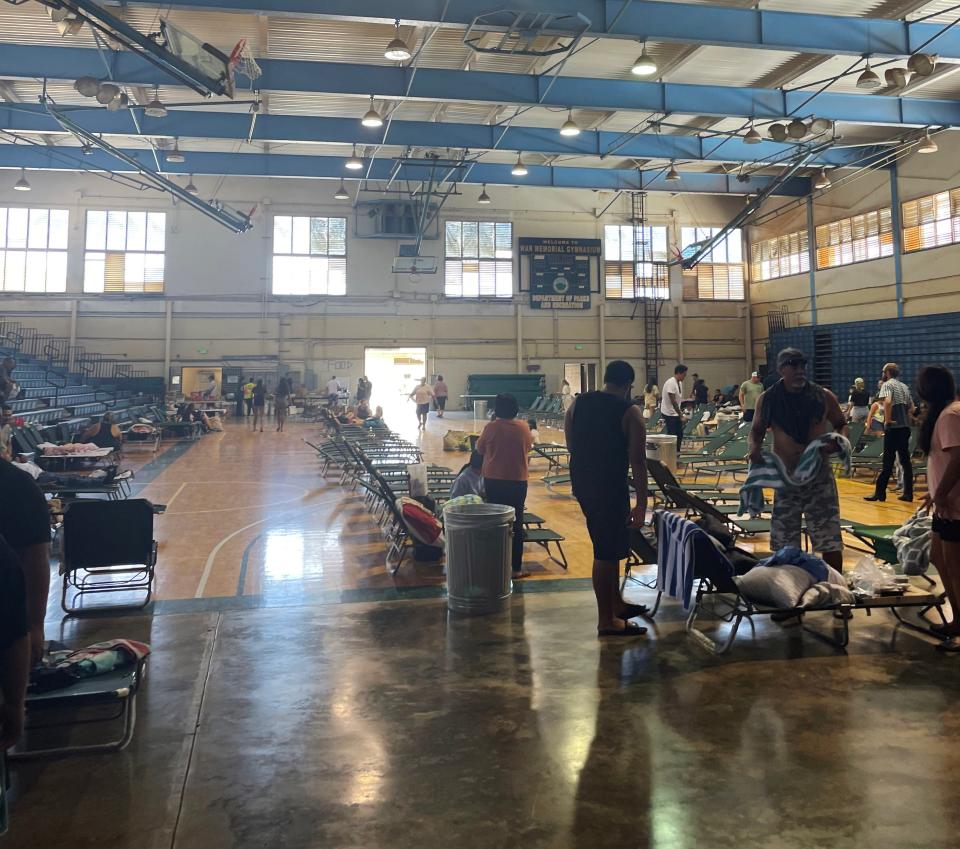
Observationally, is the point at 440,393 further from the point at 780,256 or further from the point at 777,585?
the point at 777,585

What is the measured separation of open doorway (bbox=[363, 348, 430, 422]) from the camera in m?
24.8

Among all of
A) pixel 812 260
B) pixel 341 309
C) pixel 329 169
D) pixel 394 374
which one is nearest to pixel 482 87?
pixel 329 169

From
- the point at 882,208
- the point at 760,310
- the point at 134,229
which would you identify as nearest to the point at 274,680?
the point at 882,208

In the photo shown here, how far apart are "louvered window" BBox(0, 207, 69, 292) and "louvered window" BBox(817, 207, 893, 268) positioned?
24342 millimetres

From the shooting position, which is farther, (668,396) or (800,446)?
(668,396)

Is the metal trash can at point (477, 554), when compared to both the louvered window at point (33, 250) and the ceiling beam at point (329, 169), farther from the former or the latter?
the louvered window at point (33, 250)

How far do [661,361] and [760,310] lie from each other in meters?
3.97

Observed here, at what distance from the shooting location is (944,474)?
3.43 meters

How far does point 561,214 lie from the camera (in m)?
25.0

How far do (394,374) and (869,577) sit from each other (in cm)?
2368

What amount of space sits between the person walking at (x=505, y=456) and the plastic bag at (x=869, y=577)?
2112 mm

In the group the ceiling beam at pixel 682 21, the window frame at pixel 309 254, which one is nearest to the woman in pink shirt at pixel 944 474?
the ceiling beam at pixel 682 21

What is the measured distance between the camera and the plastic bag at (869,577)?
12.4 ft

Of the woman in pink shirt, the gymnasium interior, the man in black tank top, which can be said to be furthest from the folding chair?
the woman in pink shirt
